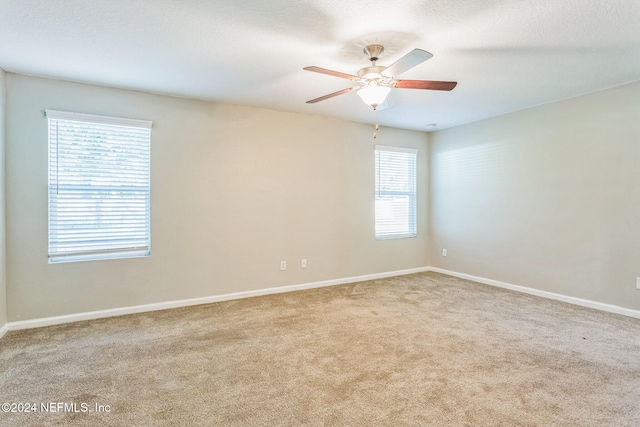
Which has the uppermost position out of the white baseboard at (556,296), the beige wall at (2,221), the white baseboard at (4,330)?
the beige wall at (2,221)

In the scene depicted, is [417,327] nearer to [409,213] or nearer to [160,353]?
[160,353]

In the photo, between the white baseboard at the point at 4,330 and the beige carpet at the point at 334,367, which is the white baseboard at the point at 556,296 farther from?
the white baseboard at the point at 4,330

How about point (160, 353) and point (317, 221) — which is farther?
point (317, 221)

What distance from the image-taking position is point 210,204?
396cm

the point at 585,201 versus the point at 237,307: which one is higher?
the point at 585,201

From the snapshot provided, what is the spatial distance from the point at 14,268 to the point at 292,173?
307 cm

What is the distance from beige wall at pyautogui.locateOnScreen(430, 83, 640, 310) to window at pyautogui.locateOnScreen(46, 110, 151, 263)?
4.51 m

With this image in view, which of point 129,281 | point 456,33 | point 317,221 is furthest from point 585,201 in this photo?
point 129,281

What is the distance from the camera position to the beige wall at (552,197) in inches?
137

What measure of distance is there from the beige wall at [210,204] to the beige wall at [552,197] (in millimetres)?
1119

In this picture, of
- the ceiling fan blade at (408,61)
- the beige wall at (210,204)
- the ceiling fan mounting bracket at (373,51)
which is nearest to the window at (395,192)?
the beige wall at (210,204)

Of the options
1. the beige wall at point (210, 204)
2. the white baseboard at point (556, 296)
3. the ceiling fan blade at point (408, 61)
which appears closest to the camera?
the ceiling fan blade at point (408, 61)

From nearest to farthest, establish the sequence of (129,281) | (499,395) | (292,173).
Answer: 1. (499,395)
2. (129,281)
3. (292,173)

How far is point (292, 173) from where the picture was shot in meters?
4.47
